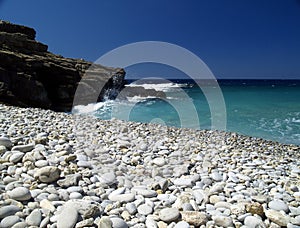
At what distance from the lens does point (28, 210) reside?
4.92ft

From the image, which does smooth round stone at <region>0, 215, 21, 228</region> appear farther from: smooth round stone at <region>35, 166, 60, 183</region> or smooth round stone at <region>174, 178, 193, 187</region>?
smooth round stone at <region>174, 178, 193, 187</region>

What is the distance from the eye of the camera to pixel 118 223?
1.45 metres

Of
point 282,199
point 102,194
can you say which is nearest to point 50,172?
point 102,194

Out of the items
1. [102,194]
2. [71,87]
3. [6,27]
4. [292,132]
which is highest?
[6,27]

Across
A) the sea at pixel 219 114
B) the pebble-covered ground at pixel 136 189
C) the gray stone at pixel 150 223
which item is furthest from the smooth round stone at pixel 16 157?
the sea at pixel 219 114

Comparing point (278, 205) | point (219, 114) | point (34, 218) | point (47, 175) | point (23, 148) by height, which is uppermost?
point (23, 148)

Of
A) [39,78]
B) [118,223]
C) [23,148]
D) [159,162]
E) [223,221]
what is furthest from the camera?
[39,78]

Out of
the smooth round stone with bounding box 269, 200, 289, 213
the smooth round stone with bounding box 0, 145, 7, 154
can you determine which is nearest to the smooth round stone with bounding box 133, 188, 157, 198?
the smooth round stone with bounding box 269, 200, 289, 213

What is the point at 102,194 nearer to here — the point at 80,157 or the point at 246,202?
the point at 80,157

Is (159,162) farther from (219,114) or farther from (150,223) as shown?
(219,114)

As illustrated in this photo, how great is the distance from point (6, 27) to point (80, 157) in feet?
64.7

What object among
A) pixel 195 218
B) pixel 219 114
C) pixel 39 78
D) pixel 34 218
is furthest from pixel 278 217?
pixel 39 78

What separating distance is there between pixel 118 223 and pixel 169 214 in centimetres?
42

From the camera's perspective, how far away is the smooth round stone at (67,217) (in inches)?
54.4
